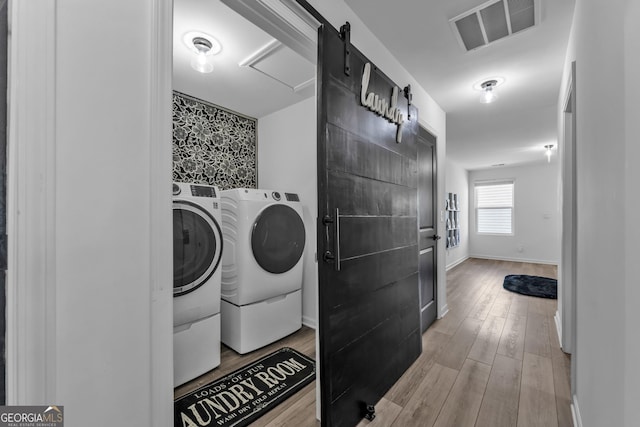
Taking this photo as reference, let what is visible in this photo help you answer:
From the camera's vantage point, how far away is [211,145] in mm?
2689

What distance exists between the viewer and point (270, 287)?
2.27 meters

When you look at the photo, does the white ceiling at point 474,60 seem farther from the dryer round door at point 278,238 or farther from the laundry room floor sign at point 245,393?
the laundry room floor sign at point 245,393

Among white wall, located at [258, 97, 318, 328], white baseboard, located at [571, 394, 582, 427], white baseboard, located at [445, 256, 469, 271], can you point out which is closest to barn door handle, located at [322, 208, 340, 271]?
white wall, located at [258, 97, 318, 328]

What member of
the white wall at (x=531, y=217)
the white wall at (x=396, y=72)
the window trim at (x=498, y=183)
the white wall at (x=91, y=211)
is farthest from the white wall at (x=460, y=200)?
the white wall at (x=91, y=211)

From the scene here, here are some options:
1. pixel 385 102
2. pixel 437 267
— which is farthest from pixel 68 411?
pixel 437 267

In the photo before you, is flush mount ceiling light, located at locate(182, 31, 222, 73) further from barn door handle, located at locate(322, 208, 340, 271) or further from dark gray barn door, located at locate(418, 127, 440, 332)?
dark gray barn door, located at locate(418, 127, 440, 332)

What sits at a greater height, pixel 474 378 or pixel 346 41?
pixel 346 41

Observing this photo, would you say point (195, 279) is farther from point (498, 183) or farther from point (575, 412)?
point (498, 183)

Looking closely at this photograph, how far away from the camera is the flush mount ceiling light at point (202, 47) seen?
5.54ft

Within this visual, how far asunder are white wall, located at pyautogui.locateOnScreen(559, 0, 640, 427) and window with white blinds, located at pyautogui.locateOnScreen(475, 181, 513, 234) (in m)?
6.12

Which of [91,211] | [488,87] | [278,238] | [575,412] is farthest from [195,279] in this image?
[488,87]

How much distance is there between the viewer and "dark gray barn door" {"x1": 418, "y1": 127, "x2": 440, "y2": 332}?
8.20 feet

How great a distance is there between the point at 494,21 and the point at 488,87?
3.16 feet

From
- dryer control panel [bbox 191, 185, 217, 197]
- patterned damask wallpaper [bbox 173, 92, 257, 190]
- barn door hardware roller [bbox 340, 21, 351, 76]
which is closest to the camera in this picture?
barn door hardware roller [bbox 340, 21, 351, 76]
